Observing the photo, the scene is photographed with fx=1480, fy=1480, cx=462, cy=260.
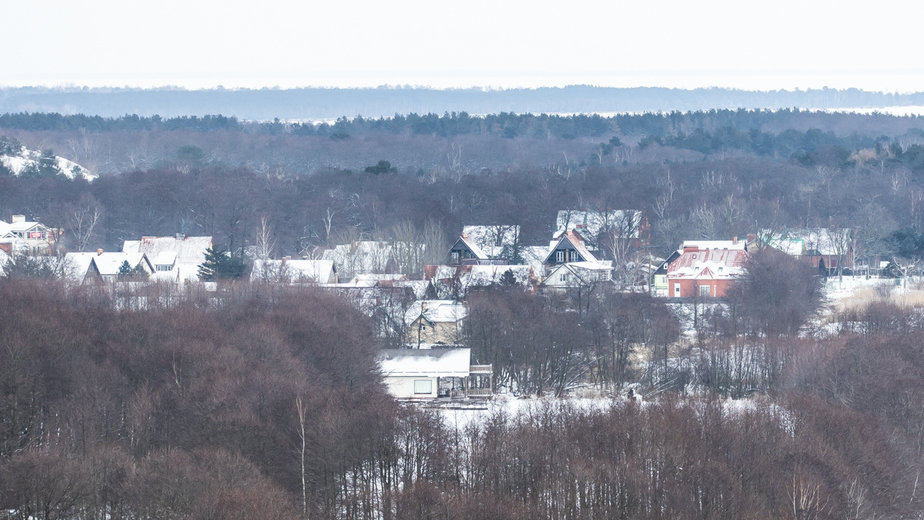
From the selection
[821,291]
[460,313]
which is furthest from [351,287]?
[821,291]

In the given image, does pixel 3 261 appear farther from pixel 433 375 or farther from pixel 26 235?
pixel 433 375

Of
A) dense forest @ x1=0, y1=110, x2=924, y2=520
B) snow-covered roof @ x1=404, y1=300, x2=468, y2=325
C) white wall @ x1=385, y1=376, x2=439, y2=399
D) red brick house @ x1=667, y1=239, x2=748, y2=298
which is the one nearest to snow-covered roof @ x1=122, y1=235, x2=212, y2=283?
dense forest @ x1=0, y1=110, x2=924, y2=520

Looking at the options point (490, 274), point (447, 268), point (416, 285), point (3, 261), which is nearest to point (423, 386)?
point (416, 285)

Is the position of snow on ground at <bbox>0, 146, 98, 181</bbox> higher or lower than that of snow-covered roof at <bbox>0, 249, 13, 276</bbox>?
higher

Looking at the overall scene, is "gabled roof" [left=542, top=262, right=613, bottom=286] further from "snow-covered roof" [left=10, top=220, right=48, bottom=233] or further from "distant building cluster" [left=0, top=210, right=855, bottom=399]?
"snow-covered roof" [left=10, top=220, right=48, bottom=233]

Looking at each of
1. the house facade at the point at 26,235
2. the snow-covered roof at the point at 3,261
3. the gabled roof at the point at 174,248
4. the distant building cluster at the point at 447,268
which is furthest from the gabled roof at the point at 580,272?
the house facade at the point at 26,235

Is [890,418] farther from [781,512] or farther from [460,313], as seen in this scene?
[460,313]
